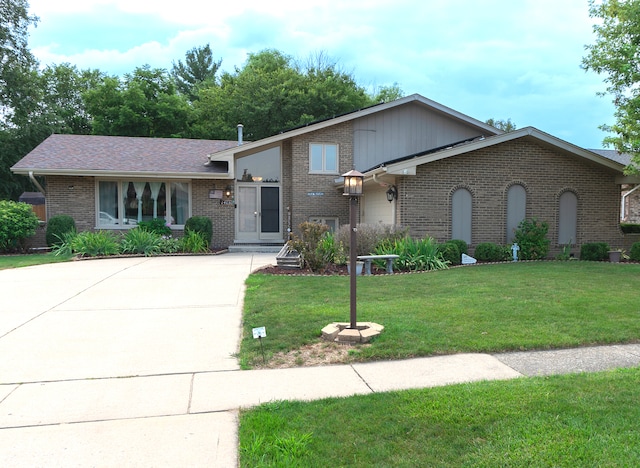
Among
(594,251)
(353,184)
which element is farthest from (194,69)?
(353,184)

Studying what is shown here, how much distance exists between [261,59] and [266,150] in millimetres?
20966

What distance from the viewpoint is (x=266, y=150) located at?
54.5 ft

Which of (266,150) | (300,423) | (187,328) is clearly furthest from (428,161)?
(300,423)

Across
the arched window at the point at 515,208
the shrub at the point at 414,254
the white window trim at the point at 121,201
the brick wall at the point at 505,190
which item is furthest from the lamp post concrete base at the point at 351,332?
the white window trim at the point at 121,201

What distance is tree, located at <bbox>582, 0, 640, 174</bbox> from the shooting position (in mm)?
10344

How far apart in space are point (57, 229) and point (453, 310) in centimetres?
1354

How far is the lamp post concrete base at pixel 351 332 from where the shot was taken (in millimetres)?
4930

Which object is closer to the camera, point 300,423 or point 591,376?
point 300,423

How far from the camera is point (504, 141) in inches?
504

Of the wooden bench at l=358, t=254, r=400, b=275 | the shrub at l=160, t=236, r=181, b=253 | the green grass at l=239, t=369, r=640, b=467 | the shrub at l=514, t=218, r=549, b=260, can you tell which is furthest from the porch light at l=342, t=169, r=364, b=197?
the shrub at l=160, t=236, r=181, b=253

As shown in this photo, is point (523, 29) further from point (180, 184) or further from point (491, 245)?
point (180, 184)

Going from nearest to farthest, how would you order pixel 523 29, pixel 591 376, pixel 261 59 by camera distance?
pixel 591 376
pixel 523 29
pixel 261 59

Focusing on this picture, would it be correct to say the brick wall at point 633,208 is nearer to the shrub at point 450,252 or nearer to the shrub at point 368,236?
the shrub at point 450,252

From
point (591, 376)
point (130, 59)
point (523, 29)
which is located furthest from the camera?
point (130, 59)
